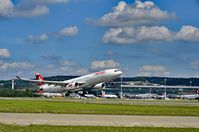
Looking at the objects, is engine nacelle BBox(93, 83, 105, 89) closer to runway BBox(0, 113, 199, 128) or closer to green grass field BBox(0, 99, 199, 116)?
green grass field BBox(0, 99, 199, 116)

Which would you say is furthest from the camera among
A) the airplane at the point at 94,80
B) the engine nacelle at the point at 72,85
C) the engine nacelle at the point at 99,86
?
the engine nacelle at the point at 99,86

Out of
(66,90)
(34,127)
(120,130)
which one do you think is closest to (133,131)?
(120,130)

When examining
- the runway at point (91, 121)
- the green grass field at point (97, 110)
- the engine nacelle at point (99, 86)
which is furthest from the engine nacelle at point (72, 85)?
the runway at point (91, 121)

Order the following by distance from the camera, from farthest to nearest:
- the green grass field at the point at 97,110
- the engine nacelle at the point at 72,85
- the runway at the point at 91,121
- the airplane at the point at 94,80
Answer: the engine nacelle at the point at 72,85 < the airplane at the point at 94,80 < the green grass field at the point at 97,110 < the runway at the point at 91,121

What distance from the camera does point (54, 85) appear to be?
366 ft

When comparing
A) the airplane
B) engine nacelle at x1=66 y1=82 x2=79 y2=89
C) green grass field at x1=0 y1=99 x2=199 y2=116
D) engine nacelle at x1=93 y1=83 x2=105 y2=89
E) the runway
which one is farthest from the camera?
engine nacelle at x1=93 y1=83 x2=105 y2=89

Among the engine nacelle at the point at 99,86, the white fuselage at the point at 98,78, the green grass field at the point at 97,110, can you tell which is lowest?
the green grass field at the point at 97,110

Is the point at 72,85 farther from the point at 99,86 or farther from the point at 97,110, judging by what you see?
the point at 97,110

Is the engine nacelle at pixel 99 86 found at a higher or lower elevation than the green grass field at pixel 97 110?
higher

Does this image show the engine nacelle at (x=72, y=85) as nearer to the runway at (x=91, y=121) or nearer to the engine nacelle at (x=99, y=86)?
the engine nacelle at (x=99, y=86)

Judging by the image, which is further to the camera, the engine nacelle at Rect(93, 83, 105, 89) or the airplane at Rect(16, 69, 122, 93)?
the engine nacelle at Rect(93, 83, 105, 89)

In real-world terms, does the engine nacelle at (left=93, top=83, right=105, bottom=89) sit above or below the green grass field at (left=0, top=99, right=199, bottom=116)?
above

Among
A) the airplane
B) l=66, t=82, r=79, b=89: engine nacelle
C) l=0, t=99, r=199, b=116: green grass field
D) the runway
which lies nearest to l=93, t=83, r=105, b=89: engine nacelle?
the airplane

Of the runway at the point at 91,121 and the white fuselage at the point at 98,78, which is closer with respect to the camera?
the runway at the point at 91,121
